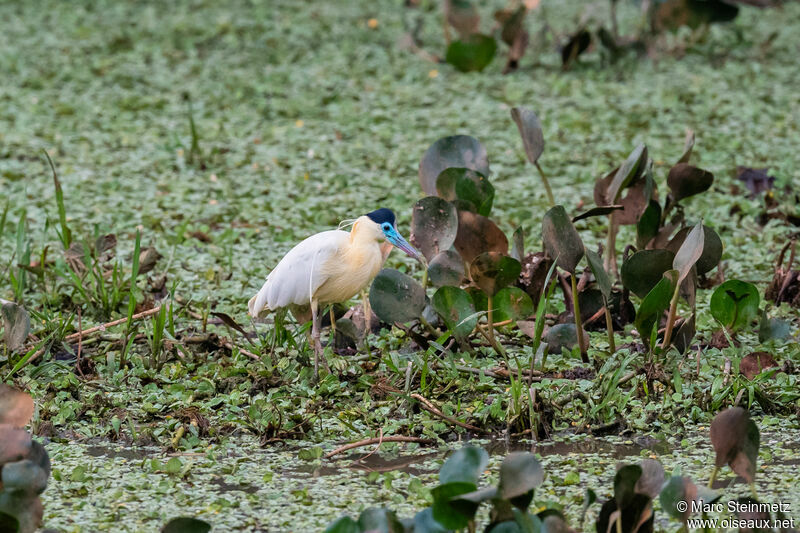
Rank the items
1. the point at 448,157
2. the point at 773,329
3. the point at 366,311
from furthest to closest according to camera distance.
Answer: the point at 448,157 < the point at 366,311 < the point at 773,329

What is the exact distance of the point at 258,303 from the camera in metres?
3.56

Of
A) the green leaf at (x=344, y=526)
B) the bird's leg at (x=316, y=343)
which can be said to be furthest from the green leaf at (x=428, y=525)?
the bird's leg at (x=316, y=343)

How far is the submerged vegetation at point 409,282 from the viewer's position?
2777mm

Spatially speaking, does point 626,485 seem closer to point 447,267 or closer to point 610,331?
point 610,331

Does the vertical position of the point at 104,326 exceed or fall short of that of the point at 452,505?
it falls short

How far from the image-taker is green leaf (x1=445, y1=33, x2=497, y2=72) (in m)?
6.55

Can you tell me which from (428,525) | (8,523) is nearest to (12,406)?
(8,523)

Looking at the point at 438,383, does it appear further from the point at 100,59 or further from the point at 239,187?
the point at 100,59

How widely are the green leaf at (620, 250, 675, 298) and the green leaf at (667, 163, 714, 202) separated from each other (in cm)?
56

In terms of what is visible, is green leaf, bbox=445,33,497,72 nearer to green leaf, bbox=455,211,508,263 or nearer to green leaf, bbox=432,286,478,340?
green leaf, bbox=455,211,508,263

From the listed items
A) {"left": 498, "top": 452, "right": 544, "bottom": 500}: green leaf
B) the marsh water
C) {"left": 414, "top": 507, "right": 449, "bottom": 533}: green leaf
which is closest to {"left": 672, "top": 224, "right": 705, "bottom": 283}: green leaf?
the marsh water

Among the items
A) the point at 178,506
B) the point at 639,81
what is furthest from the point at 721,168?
the point at 178,506

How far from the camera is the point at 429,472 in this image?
290cm

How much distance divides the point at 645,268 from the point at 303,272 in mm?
976
